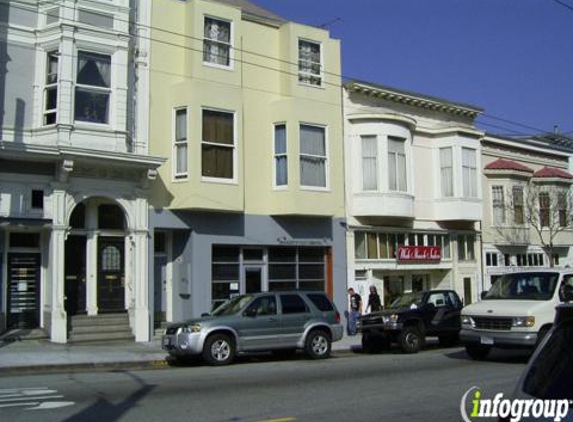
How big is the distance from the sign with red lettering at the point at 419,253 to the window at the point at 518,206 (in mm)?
5744

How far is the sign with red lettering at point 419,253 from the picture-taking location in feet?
93.2

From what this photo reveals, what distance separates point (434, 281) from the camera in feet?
101

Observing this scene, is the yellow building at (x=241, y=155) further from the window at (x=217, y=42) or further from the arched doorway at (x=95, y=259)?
the arched doorway at (x=95, y=259)

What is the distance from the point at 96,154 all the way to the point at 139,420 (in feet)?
38.7

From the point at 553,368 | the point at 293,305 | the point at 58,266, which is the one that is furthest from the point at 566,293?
the point at 58,266

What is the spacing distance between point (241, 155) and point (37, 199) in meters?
6.83

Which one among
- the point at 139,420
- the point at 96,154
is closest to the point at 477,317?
the point at 139,420

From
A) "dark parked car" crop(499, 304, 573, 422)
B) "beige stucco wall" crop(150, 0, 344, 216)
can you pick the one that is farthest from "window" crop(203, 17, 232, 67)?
"dark parked car" crop(499, 304, 573, 422)

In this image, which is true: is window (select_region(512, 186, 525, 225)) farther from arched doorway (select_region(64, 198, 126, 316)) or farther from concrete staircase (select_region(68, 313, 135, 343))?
concrete staircase (select_region(68, 313, 135, 343))

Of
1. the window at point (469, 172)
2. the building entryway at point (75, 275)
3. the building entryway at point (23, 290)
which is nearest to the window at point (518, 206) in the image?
the window at point (469, 172)

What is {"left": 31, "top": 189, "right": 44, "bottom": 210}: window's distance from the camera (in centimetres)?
1981

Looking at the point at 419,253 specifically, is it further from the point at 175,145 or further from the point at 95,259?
the point at 95,259

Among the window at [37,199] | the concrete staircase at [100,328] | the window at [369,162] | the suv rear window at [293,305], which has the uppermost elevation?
the window at [369,162]

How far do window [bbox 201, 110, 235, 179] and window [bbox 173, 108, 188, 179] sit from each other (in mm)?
596
